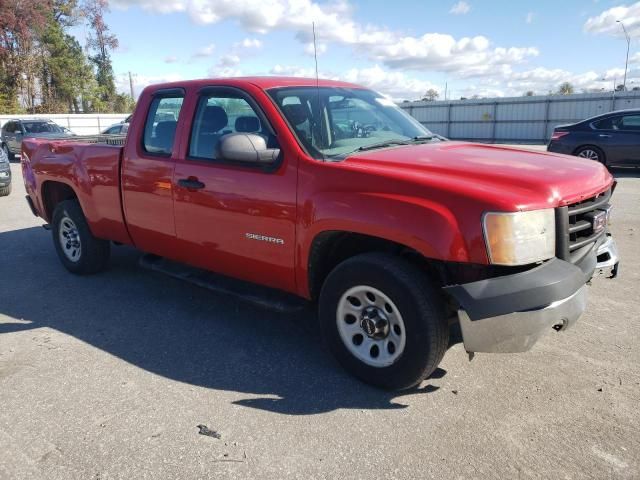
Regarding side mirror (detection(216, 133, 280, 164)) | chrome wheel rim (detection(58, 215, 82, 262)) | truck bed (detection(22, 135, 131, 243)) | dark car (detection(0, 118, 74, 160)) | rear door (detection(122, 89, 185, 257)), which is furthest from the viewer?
dark car (detection(0, 118, 74, 160))

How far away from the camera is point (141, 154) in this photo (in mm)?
4684

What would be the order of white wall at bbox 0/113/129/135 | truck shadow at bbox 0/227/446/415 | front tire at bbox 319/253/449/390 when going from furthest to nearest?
white wall at bbox 0/113/129/135 < truck shadow at bbox 0/227/446/415 < front tire at bbox 319/253/449/390

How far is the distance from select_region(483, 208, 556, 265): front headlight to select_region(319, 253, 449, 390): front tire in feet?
1.62

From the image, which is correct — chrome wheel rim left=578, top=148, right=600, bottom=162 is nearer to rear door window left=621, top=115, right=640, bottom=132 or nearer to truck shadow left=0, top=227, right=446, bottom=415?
rear door window left=621, top=115, right=640, bottom=132

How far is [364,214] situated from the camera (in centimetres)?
319

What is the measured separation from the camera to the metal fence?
97.8ft

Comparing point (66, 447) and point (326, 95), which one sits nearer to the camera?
point (66, 447)

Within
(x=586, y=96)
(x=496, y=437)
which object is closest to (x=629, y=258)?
(x=496, y=437)

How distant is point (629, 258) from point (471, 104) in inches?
1203

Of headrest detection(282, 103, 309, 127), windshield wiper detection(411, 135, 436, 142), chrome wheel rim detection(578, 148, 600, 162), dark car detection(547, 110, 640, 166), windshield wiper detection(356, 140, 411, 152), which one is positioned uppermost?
headrest detection(282, 103, 309, 127)

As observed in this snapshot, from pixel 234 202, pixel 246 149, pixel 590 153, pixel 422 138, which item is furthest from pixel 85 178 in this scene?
pixel 590 153

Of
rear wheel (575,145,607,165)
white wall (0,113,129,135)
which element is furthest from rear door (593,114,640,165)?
white wall (0,113,129,135)

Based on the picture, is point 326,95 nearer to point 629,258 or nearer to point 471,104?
point 629,258

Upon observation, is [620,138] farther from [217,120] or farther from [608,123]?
[217,120]
